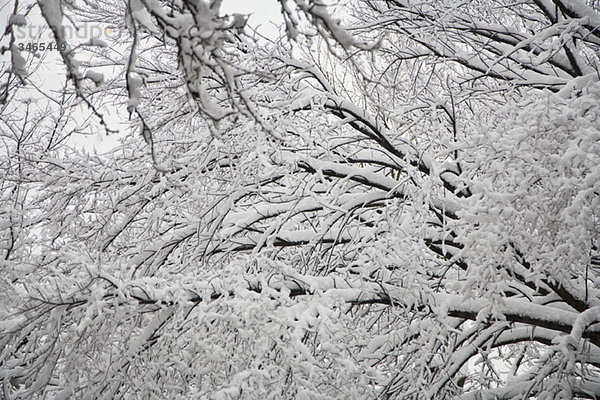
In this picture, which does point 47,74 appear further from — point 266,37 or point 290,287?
point 290,287

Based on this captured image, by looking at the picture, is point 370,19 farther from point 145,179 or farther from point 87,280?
point 87,280

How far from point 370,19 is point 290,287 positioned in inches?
128

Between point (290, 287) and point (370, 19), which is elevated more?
point (370, 19)

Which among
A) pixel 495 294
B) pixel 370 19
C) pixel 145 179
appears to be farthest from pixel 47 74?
pixel 495 294

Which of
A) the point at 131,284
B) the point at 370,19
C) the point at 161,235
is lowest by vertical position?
the point at 131,284

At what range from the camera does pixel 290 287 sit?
4.13m

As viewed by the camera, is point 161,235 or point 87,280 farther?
point 161,235

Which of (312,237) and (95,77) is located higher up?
(95,77)

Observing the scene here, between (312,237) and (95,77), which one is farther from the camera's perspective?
(312,237)

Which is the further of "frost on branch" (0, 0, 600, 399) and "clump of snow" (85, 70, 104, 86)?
"frost on branch" (0, 0, 600, 399)

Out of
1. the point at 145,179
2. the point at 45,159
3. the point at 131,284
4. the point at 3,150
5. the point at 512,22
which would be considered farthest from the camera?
the point at 3,150

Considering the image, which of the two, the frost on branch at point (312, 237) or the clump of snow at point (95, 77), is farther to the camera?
the frost on branch at point (312, 237)

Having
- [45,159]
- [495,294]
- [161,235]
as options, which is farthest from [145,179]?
[495,294]

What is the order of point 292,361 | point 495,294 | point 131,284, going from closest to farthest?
point 495,294 < point 292,361 < point 131,284
